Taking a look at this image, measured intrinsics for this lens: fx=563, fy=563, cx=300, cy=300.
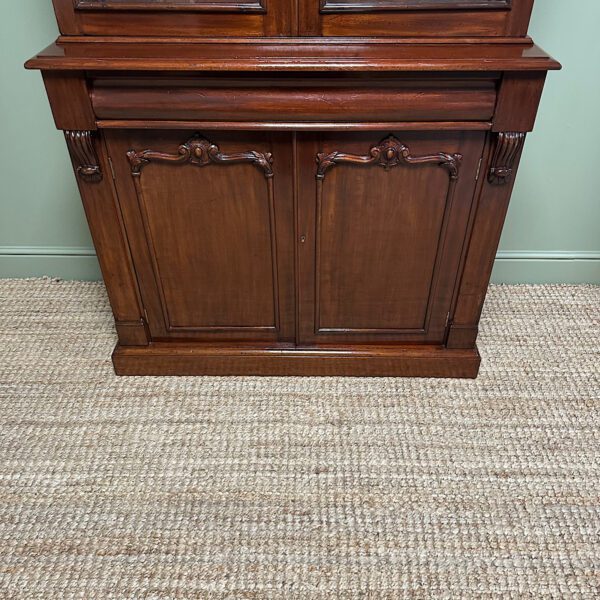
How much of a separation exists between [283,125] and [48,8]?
694 mm

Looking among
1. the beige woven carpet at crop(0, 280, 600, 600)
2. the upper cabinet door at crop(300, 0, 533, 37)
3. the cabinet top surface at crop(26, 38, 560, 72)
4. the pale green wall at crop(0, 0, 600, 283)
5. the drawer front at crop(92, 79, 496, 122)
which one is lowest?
the beige woven carpet at crop(0, 280, 600, 600)

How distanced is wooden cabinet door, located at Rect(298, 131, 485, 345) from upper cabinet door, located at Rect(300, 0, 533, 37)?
0.17m

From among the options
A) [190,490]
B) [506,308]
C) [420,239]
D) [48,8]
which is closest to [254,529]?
[190,490]

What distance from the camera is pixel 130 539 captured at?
1.07 m

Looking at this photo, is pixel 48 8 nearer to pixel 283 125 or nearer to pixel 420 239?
pixel 283 125

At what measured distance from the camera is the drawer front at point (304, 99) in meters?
0.97

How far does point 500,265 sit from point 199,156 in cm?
100

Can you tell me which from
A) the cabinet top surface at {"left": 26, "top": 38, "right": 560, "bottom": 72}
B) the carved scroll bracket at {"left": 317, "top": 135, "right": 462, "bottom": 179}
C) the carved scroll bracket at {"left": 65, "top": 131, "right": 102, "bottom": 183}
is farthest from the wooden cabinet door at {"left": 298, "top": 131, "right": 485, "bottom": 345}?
the carved scroll bracket at {"left": 65, "top": 131, "right": 102, "bottom": 183}

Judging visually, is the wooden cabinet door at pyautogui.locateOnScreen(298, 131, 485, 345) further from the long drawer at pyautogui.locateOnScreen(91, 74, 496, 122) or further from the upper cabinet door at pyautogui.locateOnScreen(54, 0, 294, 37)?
the upper cabinet door at pyautogui.locateOnScreen(54, 0, 294, 37)

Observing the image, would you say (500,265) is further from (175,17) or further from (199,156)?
(175,17)

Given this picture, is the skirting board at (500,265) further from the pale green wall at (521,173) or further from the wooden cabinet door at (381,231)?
the wooden cabinet door at (381,231)

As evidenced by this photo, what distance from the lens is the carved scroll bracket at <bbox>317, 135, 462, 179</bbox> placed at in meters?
1.05

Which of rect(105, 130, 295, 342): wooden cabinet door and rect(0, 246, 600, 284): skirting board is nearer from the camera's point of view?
rect(105, 130, 295, 342): wooden cabinet door

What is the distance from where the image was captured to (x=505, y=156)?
1.04 m
